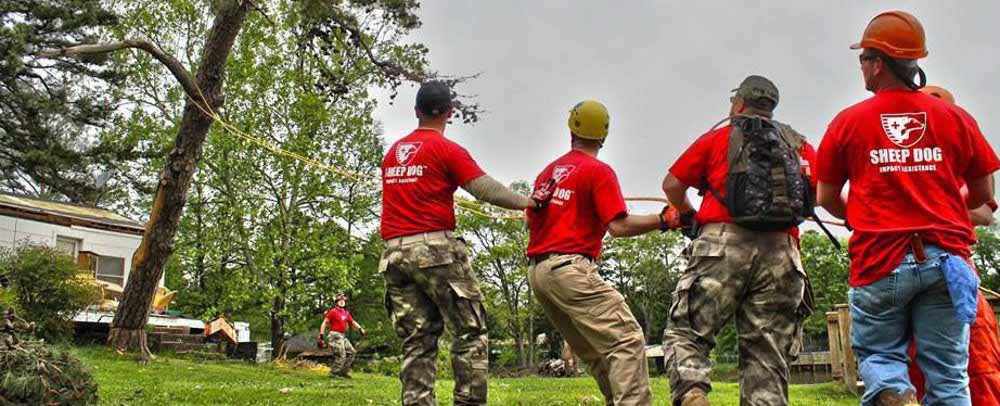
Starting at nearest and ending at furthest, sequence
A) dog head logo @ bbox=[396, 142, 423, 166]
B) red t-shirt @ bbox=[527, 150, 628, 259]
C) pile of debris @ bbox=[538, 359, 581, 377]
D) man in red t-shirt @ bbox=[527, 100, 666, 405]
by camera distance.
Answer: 1. man in red t-shirt @ bbox=[527, 100, 666, 405]
2. red t-shirt @ bbox=[527, 150, 628, 259]
3. dog head logo @ bbox=[396, 142, 423, 166]
4. pile of debris @ bbox=[538, 359, 581, 377]

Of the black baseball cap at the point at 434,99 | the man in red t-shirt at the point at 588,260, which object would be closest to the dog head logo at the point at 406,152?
the black baseball cap at the point at 434,99

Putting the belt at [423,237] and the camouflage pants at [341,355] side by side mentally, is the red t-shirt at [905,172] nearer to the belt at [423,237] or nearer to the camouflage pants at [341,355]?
the belt at [423,237]

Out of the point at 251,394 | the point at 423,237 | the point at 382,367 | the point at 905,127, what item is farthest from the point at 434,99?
the point at 382,367

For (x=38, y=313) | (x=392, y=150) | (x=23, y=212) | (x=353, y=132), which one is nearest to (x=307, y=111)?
(x=353, y=132)

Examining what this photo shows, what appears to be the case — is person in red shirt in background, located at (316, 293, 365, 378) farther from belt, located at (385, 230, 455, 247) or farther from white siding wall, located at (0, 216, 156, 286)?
belt, located at (385, 230, 455, 247)

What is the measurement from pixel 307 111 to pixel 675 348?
34.7 metres

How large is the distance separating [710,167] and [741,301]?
0.77 metres

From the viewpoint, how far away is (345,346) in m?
20.8

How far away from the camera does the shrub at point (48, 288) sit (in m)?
22.0

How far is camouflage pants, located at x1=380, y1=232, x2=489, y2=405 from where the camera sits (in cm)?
579

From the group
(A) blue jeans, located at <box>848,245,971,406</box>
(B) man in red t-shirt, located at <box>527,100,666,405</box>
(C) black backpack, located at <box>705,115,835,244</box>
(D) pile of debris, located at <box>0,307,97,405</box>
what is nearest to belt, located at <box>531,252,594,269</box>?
(B) man in red t-shirt, located at <box>527,100,666,405</box>

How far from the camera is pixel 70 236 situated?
32.1 m

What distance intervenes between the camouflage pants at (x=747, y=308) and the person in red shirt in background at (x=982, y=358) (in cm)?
73

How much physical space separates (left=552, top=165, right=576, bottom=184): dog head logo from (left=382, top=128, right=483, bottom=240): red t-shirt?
1.64 feet
